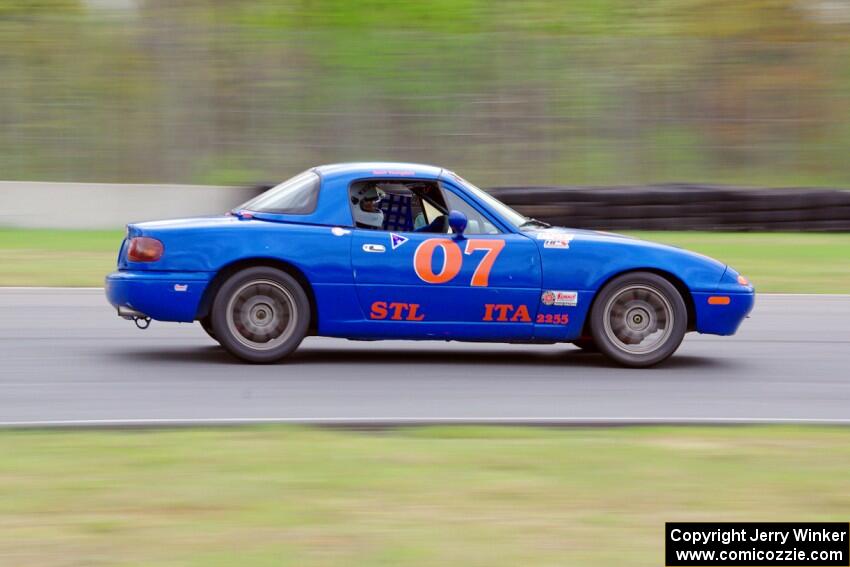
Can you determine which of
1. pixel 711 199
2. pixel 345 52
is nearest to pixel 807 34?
pixel 711 199

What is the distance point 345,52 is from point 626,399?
575 inches

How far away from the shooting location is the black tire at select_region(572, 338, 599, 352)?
8.82 metres

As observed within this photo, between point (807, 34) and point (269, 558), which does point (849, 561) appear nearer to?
point (269, 558)

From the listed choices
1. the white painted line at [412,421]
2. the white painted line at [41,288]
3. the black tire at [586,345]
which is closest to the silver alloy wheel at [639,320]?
the black tire at [586,345]

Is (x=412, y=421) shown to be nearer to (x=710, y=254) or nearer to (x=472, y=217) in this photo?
(x=472, y=217)

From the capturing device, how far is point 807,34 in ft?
72.8

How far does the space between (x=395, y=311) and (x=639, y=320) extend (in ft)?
5.67

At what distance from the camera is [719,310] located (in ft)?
28.5

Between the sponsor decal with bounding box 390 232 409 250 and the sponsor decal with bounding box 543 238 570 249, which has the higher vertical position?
the sponsor decal with bounding box 390 232 409 250

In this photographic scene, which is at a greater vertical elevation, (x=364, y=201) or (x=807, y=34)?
(x=807, y=34)

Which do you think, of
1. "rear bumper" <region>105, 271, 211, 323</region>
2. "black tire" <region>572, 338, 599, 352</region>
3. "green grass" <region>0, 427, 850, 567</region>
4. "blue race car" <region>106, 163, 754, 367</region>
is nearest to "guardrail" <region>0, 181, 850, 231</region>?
"black tire" <region>572, 338, 599, 352</region>

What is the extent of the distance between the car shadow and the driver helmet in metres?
0.98

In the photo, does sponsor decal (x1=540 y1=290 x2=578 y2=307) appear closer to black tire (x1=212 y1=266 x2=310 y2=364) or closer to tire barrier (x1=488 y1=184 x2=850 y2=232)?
black tire (x1=212 y1=266 x2=310 y2=364)

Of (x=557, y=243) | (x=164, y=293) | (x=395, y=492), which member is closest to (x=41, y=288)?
(x=164, y=293)
